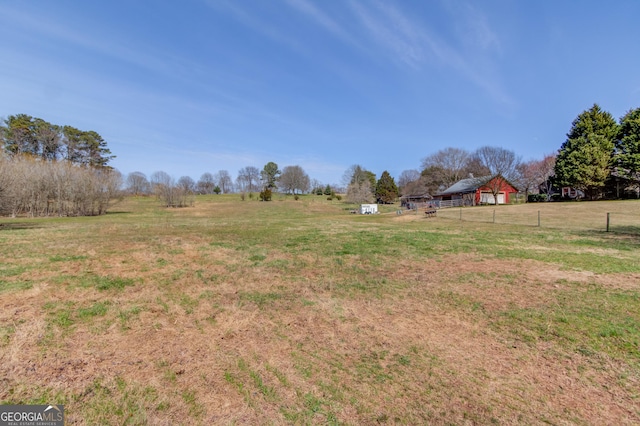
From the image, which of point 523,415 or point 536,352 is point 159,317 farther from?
point 536,352

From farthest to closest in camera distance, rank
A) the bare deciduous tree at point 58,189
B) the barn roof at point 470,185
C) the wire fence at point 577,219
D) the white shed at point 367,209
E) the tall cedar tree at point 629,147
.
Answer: the barn roof at point 470,185 → the white shed at point 367,209 → the tall cedar tree at point 629,147 → the bare deciduous tree at point 58,189 → the wire fence at point 577,219

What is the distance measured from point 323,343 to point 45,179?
36.8 meters

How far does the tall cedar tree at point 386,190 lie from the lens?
55312 mm

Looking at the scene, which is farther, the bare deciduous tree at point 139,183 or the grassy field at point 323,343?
the bare deciduous tree at point 139,183

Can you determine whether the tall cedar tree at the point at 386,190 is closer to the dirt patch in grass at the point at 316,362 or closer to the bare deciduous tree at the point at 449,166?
the bare deciduous tree at the point at 449,166

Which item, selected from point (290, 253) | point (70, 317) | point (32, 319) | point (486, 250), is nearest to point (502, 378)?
point (70, 317)

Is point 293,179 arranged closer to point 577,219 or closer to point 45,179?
point 45,179

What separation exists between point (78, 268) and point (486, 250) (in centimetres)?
1238

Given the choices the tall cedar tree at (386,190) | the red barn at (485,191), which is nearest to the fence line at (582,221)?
the red barn at (485,191)

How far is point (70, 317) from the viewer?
415 cm

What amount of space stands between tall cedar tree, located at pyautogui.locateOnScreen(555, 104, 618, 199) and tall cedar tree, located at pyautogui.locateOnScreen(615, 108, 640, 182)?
91 cm

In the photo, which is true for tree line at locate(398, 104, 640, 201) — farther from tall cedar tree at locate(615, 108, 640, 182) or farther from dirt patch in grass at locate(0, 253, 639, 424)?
dirt patch in grass at locate(0, 253, 639, 424)

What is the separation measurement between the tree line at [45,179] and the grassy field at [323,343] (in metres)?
17.6

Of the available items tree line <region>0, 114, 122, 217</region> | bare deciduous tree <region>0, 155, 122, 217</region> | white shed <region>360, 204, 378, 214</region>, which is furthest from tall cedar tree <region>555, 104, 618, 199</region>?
bare deciduous tree <region>0, 155, 122, 217</region>
